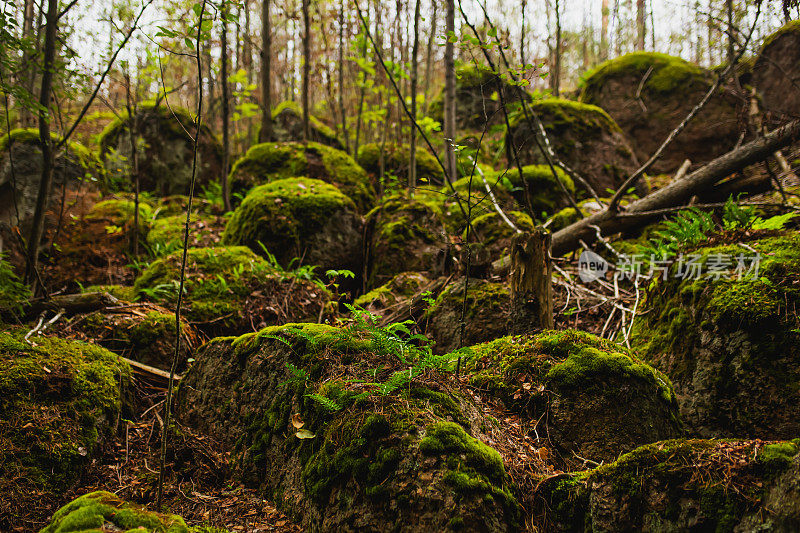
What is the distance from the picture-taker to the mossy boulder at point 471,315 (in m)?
4.88

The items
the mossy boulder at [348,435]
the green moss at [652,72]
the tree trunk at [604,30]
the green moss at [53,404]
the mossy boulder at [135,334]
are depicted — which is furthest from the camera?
the tree trunk at [604,30]

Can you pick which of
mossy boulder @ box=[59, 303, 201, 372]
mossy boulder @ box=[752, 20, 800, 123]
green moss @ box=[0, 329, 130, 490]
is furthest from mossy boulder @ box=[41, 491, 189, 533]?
mossy boulder @ box=[752, 20, 800, 123]

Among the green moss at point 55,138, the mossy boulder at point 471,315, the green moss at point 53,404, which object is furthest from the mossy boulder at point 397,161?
the green moss at point 53,404

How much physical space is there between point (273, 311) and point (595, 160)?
322 inches

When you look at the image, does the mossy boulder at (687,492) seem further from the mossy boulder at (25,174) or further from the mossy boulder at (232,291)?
the mossy boulder at (25,174)

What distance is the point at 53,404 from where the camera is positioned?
3.28 metres

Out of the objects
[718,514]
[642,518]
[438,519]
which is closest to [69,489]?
[438,519]

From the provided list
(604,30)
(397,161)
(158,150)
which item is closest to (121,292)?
(158,150)

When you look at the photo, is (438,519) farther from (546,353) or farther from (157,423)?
(157,423)

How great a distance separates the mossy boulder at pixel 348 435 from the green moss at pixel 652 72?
12887 mm

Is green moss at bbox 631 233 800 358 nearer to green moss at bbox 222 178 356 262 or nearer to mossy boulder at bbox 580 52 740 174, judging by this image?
green moss at bbox 222 178 356 262

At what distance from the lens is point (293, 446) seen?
113 inches

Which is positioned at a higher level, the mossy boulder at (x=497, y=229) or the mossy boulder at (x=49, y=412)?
the mossy boulder at (x=497, y=229)

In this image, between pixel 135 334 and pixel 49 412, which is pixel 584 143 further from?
→ pixel 49 412
